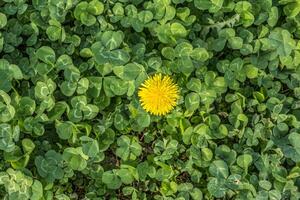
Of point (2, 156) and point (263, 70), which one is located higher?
point (263, 70)

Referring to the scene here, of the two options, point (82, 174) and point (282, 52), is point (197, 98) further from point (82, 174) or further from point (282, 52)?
point (82, 174)

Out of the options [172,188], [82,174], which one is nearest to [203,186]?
[172,188]

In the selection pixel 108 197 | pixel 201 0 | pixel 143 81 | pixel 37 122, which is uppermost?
pixel 201 0
